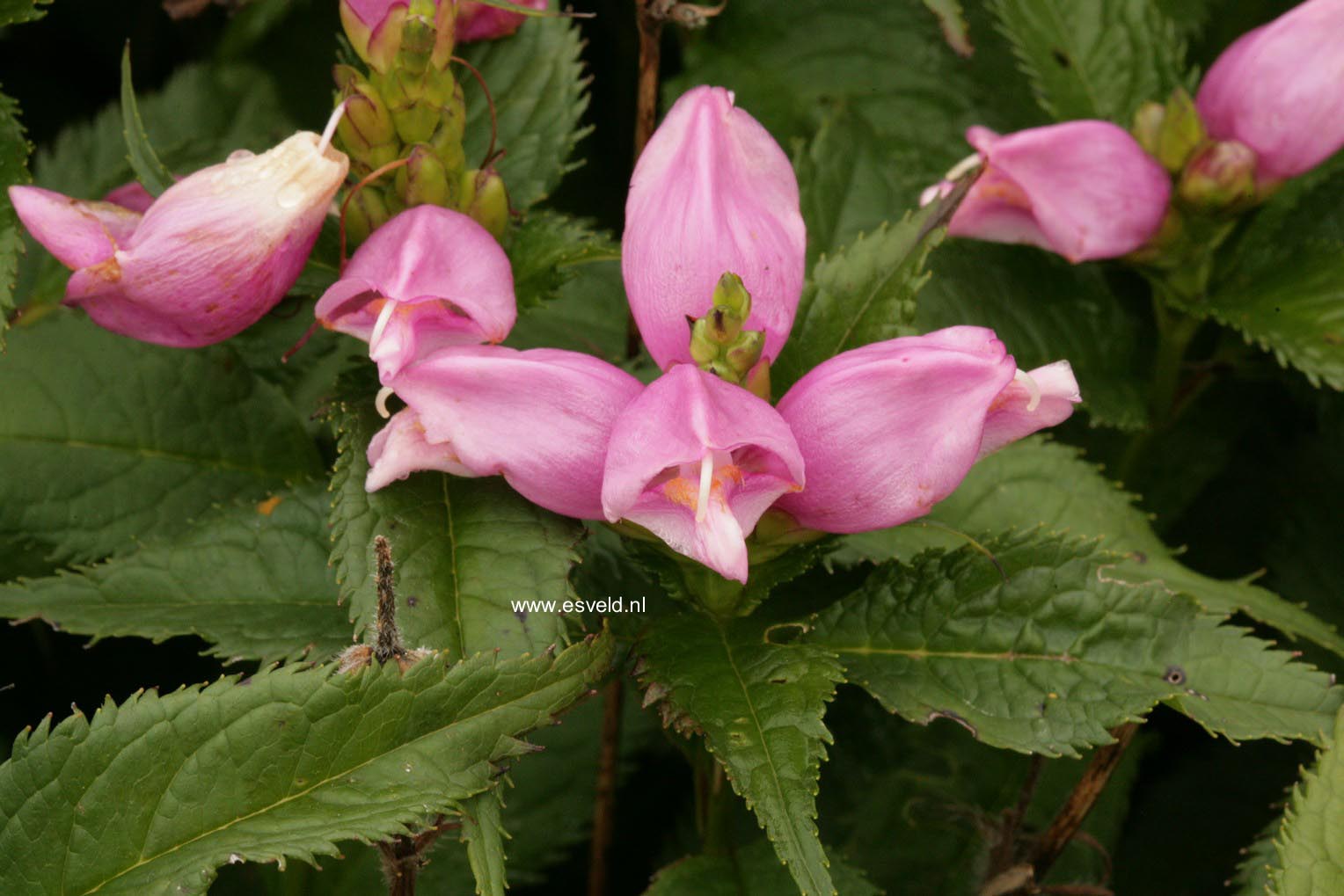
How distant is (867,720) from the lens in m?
1.21

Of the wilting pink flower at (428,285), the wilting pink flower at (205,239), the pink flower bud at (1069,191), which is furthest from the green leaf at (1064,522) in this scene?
the wilting pink flower at (205,239)

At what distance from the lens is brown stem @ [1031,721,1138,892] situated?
35.7 inches

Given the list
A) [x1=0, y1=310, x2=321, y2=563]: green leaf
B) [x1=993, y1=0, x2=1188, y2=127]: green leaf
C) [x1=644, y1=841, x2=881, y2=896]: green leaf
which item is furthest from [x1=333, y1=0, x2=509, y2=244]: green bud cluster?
[x1=993, y1=0, x2=1188, y2=127]: green leaf

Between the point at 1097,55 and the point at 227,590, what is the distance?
2.80 ft

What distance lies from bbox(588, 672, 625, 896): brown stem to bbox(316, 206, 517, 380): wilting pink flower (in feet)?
1.02

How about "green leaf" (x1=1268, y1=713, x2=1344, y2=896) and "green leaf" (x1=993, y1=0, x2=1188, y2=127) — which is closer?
"green leaf" (x1=1268, y1=713, x2=1344, y2=896)

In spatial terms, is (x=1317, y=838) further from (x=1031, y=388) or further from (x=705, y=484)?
(x=705, y=484)

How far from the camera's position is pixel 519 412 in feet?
2.38

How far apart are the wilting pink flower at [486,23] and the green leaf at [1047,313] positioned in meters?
0.39

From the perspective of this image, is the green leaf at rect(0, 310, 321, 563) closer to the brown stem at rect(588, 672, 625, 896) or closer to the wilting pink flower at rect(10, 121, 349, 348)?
the wilting pink flower at rect(10, 121, 349, 348)

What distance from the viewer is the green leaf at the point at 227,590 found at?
0.78 metres

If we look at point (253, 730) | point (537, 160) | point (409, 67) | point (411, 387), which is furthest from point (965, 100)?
point (253, 730)

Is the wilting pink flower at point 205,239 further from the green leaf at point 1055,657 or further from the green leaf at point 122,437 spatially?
the green leaf at point 1055,657

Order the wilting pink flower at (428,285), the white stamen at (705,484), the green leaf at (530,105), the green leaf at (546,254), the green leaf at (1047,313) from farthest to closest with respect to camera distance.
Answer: the green leaf at (1047,313) < the green leaf at (530,105) < the green leaf at (546,254) < the wilting pink flower at (428,285) < the white stamen at (705,484)
